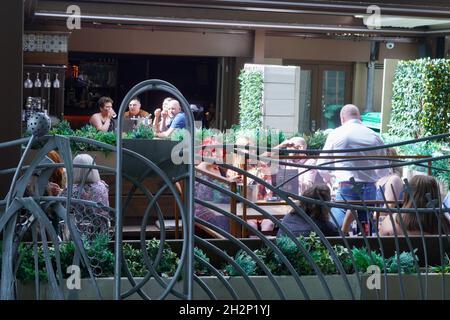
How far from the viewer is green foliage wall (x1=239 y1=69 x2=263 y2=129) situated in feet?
41.5

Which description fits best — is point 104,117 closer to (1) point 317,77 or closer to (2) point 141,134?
(2) point 141,134

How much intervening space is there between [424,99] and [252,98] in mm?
2430

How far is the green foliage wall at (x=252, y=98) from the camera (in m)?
12.6

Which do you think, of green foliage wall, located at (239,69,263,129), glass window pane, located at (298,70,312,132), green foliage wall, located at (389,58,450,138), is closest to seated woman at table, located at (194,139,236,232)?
green foliage wall, located at (389,58,450,138)

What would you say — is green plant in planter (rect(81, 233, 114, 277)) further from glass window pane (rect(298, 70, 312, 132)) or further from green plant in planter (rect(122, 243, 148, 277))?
glass window pane (rect(298, 70, 312, 132))

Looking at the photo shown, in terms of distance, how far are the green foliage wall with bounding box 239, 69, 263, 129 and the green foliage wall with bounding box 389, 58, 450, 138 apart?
193 centimetres

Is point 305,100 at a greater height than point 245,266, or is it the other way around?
point 305,100

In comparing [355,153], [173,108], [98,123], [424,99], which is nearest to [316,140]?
[355,153]

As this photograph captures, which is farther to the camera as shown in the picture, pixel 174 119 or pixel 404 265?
pixel 174 119

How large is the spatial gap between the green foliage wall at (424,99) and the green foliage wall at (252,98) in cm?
193

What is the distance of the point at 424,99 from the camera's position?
11781mm

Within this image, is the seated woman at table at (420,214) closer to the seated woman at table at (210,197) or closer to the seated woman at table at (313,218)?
the seated woman at table at (313,218)
